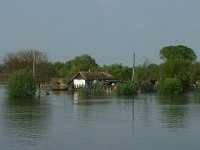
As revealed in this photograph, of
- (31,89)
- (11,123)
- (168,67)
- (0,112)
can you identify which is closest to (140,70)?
(168,67)

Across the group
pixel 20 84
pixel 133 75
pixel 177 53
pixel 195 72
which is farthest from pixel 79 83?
pixel 177 53

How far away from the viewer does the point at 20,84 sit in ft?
178

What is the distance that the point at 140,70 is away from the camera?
96688 mm

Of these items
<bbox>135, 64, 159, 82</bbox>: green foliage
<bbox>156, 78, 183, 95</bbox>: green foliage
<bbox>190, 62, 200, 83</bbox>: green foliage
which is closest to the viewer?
<bbox>156, 78, 183, 95</bbox>: green foliage

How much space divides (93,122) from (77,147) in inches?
363

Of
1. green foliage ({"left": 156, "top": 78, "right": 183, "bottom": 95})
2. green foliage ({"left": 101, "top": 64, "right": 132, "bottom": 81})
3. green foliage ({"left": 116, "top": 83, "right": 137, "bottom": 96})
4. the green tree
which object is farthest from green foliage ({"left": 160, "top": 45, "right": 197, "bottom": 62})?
green foliage ({"left": 116, "top": 83, "right": 137, "bottom": 96})

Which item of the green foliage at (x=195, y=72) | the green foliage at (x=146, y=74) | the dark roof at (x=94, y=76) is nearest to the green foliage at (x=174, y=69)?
the green foliage at (x=195, y=72)

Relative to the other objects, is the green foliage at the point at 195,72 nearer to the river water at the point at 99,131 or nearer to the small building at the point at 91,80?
the small building at the point at 91,80

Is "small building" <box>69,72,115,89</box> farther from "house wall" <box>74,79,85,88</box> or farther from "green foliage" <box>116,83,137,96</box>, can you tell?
"green foliage" <box>116,83,137,96</box>

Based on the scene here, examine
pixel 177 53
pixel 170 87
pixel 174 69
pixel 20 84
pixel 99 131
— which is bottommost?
pixel 99 131

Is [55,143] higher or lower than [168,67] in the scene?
lower

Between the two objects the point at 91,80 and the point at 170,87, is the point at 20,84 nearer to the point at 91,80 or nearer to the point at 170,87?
the point at 170,87

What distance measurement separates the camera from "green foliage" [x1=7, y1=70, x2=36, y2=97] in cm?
5431

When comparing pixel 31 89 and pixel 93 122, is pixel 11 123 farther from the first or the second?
pixel 31 89
